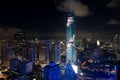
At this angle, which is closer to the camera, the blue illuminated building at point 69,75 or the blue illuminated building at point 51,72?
the blue illuminated building at point 51,72

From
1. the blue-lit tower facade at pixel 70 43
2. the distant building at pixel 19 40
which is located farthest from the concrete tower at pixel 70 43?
the distant building at pixel 19 40

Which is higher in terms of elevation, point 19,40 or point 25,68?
point 19,40

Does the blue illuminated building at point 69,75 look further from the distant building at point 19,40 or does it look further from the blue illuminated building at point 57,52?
the distant building at point 19,40

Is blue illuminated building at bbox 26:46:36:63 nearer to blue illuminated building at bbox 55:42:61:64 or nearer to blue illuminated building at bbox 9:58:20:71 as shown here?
blue illuminated building at bbox 55:42:61:64

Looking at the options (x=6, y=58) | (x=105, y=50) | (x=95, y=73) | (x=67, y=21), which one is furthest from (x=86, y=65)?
(x=6, y=58)

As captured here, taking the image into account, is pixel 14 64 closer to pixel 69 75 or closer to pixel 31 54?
pixel 31 54

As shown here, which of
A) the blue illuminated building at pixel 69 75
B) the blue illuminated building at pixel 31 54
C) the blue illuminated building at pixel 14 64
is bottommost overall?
the blue illuminated building at pixel 69 75

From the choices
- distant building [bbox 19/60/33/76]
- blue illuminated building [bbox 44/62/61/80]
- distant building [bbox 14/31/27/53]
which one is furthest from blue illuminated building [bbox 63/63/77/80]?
distant building [bbox 14/31/27/53]

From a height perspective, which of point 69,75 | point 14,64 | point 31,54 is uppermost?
point 31,54

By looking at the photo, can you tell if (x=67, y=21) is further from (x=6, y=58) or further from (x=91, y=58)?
(x=6, y=58)

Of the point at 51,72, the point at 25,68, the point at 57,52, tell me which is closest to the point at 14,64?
the point at 25,68

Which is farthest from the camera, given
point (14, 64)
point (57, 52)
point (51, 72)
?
point (57, 52)

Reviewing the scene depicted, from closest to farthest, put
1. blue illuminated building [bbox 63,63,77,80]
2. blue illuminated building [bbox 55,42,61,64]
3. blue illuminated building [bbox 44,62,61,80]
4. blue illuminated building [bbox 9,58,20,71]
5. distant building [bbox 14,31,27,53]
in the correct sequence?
blue illuminated building [bbox 44,62,61,80]
blue illuminated building [bbox 63,63,77,80]
blue illuminated building [bbox 9,58,20,71]
blue illuminated building [bbox 55,42,61,64]
distant building [bbox 14,31,27,53]
